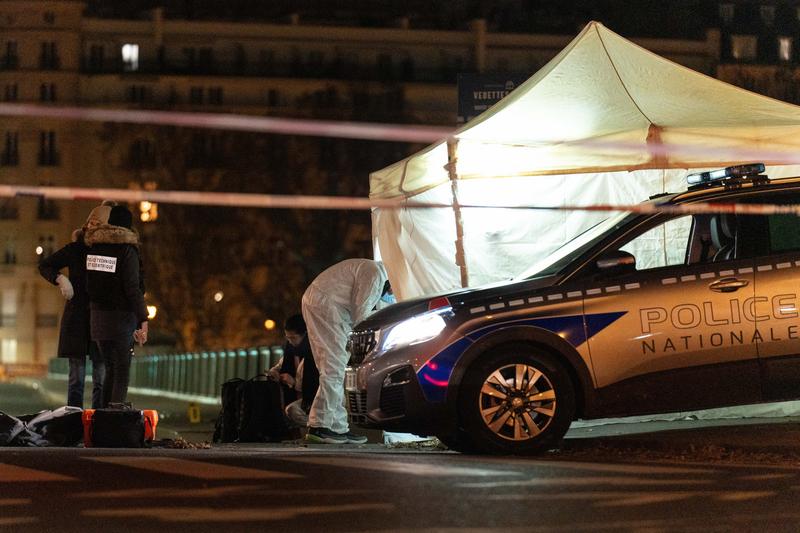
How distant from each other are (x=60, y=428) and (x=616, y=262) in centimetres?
411

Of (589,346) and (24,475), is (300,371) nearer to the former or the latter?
(589,346)

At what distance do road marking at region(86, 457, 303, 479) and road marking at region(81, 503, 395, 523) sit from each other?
44.1 inches

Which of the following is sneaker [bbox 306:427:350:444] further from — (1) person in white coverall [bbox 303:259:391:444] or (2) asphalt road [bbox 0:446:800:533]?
(2) asphalt road [bbox 0:446:800:533]


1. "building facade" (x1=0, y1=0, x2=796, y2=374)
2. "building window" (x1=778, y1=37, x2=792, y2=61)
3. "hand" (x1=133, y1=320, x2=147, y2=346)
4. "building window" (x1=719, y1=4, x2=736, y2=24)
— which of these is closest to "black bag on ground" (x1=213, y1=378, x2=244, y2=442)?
"hand" (x1=133, y1=320, x2=147, y2=346)

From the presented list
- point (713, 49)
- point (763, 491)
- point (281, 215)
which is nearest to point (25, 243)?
point (281, 215)

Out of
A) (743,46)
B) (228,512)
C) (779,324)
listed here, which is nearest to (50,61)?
(743,46)

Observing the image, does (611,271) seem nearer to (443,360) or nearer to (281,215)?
(443,360)

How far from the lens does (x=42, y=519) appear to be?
6.98 metres

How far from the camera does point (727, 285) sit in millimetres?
10180

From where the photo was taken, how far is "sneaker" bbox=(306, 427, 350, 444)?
1262 centimetres

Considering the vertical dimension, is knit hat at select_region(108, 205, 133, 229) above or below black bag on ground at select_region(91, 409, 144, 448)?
above

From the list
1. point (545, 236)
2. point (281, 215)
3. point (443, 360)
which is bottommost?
point (443, 360)

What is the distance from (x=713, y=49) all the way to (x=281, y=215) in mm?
36689

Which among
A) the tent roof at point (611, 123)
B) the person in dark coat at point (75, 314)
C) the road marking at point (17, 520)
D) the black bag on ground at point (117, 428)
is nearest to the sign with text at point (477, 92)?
the tent roof at point (611, 123)
